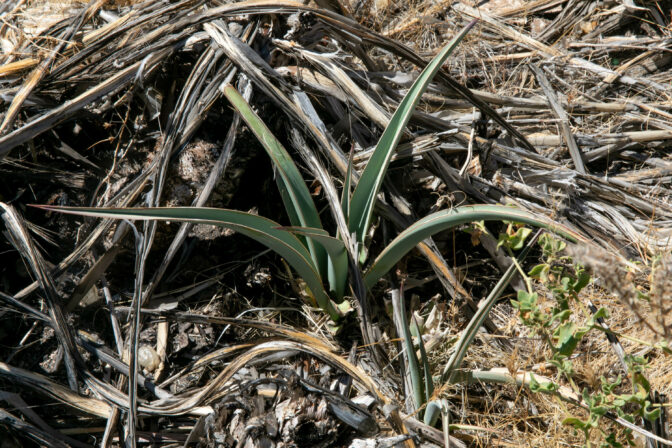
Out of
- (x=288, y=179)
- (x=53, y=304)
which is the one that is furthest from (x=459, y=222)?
(x=53, y=304)

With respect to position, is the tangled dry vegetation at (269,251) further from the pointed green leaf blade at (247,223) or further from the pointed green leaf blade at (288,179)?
the pointed green leaf blade at (247,223)

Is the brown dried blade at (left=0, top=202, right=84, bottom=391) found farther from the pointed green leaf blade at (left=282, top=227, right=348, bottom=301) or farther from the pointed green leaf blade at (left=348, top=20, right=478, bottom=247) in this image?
the pointed green leaf blade at (left=348, top=20, right=478, bottom=247)

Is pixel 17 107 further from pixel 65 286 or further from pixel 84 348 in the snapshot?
pixel 84 348

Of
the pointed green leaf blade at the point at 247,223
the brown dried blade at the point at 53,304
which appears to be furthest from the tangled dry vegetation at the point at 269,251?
the pointed green leaf blade at the point at 247,223

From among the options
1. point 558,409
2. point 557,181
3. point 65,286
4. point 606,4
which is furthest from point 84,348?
point 606,4

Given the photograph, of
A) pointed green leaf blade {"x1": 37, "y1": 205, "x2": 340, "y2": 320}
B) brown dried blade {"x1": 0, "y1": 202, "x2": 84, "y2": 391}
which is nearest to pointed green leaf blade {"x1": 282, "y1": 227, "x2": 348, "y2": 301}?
pointed green leaf blade {"x1": 37, "y1": 205, "x2": 340, "y2": 320}

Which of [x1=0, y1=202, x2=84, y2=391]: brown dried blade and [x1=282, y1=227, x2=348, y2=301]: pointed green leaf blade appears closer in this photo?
[x1=282, y1=227, x2=348, y2=301]: pointed green leaf blade

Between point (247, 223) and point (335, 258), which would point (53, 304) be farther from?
point (335, 258)
